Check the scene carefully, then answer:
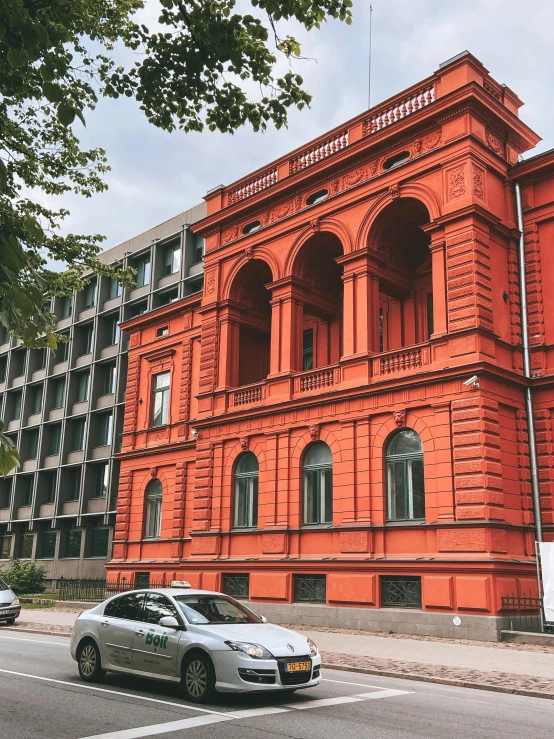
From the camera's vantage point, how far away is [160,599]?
11.1m

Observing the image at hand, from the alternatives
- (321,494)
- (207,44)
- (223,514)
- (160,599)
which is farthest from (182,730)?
(223,514)

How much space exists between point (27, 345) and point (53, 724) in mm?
4879

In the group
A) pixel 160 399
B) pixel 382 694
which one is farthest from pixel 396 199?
pixel 382 694

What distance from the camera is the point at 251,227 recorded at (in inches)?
1118

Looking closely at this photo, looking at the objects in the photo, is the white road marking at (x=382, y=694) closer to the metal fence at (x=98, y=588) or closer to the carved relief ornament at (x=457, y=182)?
the carved relief ornament at (x=457, y=182)

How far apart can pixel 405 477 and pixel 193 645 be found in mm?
12257

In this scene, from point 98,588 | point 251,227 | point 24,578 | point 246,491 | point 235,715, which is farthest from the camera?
point 24,578

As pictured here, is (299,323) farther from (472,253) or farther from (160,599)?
(160,599)

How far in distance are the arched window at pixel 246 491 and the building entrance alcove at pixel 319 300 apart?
381cm

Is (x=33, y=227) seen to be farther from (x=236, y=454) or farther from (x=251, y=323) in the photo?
(x=251, y=323)

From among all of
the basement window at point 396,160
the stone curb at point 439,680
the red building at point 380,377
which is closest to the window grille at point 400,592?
the red building at point 380,377

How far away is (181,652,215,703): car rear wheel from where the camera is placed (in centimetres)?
958

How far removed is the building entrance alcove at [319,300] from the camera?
26016mm

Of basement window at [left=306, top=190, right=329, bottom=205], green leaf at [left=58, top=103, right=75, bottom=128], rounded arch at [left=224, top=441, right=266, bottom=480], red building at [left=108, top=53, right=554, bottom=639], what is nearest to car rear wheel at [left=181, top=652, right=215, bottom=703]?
green leaf at [left=58, top=103, right=75, bottom=128]
